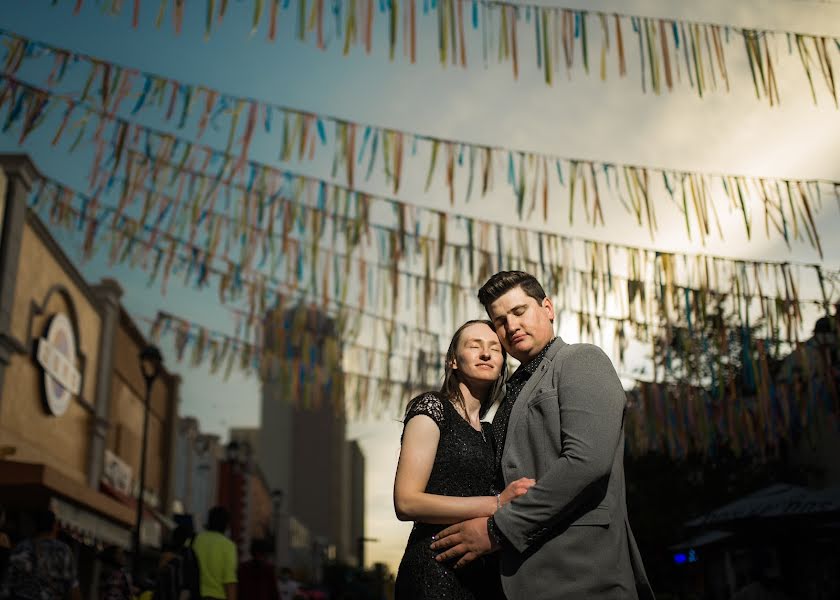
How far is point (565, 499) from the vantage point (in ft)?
8.88

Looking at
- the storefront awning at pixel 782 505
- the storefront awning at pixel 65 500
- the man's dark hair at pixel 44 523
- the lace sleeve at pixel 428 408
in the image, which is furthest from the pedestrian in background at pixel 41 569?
the storefront awning at pixel 782 505

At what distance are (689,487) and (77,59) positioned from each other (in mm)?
20974

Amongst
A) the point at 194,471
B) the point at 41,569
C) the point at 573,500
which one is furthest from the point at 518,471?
the point at 194,471

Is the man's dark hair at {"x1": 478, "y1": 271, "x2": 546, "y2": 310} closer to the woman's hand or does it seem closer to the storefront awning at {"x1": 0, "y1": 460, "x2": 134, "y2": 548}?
the woman's hand

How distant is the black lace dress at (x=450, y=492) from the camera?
3.12 m

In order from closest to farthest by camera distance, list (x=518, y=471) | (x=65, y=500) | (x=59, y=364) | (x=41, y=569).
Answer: (x=518, y=471)
(x=41, y=569)
(x=65, y=500)
(x=59, y=364)

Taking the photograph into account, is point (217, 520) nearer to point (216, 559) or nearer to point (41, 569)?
point (216, 559)

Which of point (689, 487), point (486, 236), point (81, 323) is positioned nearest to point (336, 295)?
point (486, 236)

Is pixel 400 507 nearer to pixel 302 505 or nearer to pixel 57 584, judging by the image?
pixel 57 584

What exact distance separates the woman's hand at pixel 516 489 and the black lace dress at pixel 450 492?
1.00ft

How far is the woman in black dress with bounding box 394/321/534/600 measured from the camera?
3094 mm

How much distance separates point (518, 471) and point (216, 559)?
17.4ft

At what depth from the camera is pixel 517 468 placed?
2.99 meters

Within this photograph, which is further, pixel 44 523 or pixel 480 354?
pixel 44 523
